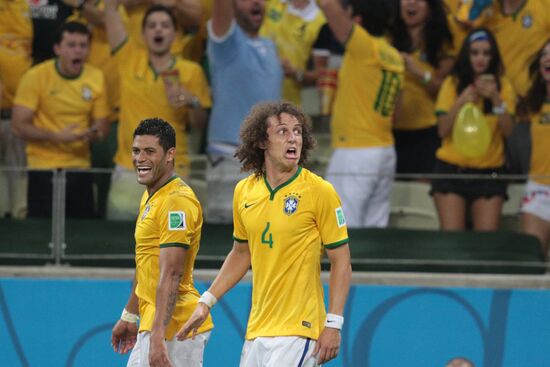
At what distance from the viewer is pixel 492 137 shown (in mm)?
9492

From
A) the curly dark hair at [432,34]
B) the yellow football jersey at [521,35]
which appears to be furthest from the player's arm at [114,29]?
the yellow football jersey at [521,35]

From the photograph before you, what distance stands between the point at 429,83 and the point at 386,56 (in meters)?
0.73

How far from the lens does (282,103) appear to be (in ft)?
20.8

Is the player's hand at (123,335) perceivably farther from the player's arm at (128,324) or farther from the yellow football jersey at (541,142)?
the yellow football jersey at (541,142)

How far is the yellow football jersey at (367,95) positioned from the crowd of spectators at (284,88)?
0.5 inches

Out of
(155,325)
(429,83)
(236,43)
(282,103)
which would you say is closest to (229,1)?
(236,43)

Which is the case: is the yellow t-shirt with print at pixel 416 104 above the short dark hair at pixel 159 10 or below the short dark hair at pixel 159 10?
below

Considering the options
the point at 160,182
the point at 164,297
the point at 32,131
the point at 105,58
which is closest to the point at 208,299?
the point at 164,297

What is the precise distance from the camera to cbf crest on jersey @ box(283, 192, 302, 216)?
608 cm

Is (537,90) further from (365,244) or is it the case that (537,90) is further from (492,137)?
(365,244)

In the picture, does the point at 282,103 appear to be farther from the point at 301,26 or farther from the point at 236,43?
the point at 301,26

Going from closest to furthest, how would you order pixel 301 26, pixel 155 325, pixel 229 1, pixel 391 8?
pixel 155 325 < pixel 229 1 < pixel 391 8 < pixel 301 26

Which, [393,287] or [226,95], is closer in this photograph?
[393,287]

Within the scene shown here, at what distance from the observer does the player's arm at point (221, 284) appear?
20.1ft
